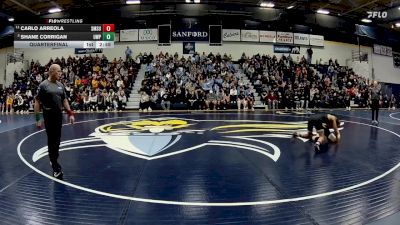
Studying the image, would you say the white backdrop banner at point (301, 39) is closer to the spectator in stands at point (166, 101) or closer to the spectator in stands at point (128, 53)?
the spectator in stands at point (166, 101)

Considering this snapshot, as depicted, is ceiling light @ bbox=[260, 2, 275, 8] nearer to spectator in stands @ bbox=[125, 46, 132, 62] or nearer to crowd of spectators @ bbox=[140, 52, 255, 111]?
crowd of spectators @ bbox=[140, 52, 255, 111]

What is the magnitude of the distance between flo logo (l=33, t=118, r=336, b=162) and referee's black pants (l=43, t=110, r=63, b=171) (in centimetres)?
135

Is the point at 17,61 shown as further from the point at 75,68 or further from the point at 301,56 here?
the point at 301,56

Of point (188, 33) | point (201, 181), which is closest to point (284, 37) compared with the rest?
point (188, 33)

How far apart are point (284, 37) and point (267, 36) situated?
1.31 meters

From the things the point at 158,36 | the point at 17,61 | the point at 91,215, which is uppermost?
the point at 158,36

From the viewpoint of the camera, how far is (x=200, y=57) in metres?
22.1

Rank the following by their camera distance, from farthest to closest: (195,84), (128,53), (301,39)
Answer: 1. (301,39)
2. (128,53)
3. (195,84)

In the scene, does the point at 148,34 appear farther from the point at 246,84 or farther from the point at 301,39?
the point at 301,39

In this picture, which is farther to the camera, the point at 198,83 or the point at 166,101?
the point at 198,83

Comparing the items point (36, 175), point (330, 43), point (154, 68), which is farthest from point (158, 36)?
point (36, 175)

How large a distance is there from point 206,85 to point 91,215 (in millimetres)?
15794
